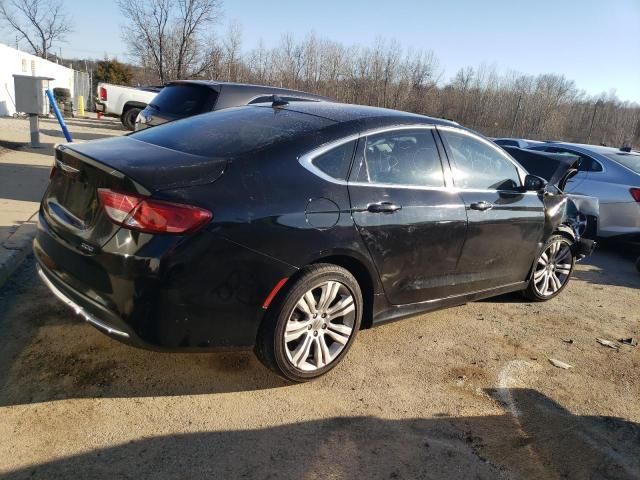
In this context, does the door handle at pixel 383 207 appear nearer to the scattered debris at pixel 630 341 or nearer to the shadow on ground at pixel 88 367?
the shadow on ground at pixel 88 367

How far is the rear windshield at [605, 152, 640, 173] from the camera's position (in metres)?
7.60

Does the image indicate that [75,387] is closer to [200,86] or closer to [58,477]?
[58,477]

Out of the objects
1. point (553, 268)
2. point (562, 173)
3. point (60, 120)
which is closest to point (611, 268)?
point (562, 173)

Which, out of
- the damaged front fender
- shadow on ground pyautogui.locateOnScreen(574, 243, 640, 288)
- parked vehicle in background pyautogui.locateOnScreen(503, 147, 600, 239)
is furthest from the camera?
shadow on ground pyautogui.locateOnScreen(574, 243, 640, 288)

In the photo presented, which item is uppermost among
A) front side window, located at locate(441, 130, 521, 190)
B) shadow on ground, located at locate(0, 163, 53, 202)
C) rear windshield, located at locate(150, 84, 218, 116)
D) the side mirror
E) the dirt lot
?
rear windshield, located at locate(150, 84, 218, 116)

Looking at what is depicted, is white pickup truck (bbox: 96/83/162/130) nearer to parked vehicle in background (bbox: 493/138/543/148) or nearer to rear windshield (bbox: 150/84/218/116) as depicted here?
rear windshield (bbox: 150/84/218/116)

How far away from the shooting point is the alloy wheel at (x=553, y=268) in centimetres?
497

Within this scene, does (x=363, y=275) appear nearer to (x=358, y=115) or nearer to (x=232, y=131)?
(x=358, y=115)

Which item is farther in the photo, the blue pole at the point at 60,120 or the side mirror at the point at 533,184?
the blue pole at the point at 60,120

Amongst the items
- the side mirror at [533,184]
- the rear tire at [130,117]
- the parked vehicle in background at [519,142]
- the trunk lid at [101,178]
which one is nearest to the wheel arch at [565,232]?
the side mirror at [533,184]

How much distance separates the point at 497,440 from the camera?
278 cm

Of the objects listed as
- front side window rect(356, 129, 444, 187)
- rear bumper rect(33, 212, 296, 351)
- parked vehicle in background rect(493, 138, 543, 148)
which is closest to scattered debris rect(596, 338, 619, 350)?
front side window rect(356, 129, 444, 187)

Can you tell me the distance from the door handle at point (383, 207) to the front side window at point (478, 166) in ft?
2.69

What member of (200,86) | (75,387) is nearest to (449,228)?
(75,387)
